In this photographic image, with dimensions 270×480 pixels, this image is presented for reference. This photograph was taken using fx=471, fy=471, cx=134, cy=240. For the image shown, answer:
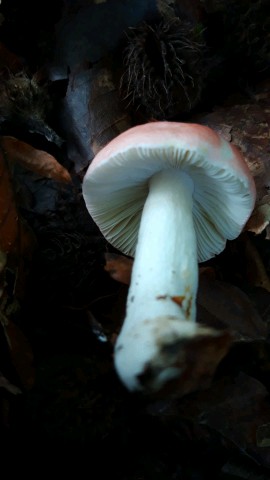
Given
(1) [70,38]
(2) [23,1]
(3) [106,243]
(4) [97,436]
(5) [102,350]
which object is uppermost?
(2) [23,1]

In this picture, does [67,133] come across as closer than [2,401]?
No

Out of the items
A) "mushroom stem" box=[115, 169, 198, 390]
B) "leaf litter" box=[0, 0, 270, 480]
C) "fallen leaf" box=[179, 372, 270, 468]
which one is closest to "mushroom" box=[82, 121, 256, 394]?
"mushroom stem" box=[115, 169, 198, 390]

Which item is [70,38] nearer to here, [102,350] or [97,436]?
[102,350]

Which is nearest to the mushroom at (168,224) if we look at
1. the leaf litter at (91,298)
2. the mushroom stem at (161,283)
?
the mushroom stem at (161,283)

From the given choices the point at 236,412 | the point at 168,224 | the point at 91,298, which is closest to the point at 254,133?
the point at 168,224

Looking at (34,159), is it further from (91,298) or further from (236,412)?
(236,412)

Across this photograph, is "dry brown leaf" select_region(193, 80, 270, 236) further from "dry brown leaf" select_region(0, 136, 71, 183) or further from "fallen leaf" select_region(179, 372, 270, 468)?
"dry brown leaf" select_region(0, 136, 71, 183)

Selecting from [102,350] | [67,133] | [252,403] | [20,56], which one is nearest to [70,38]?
[20,56]
